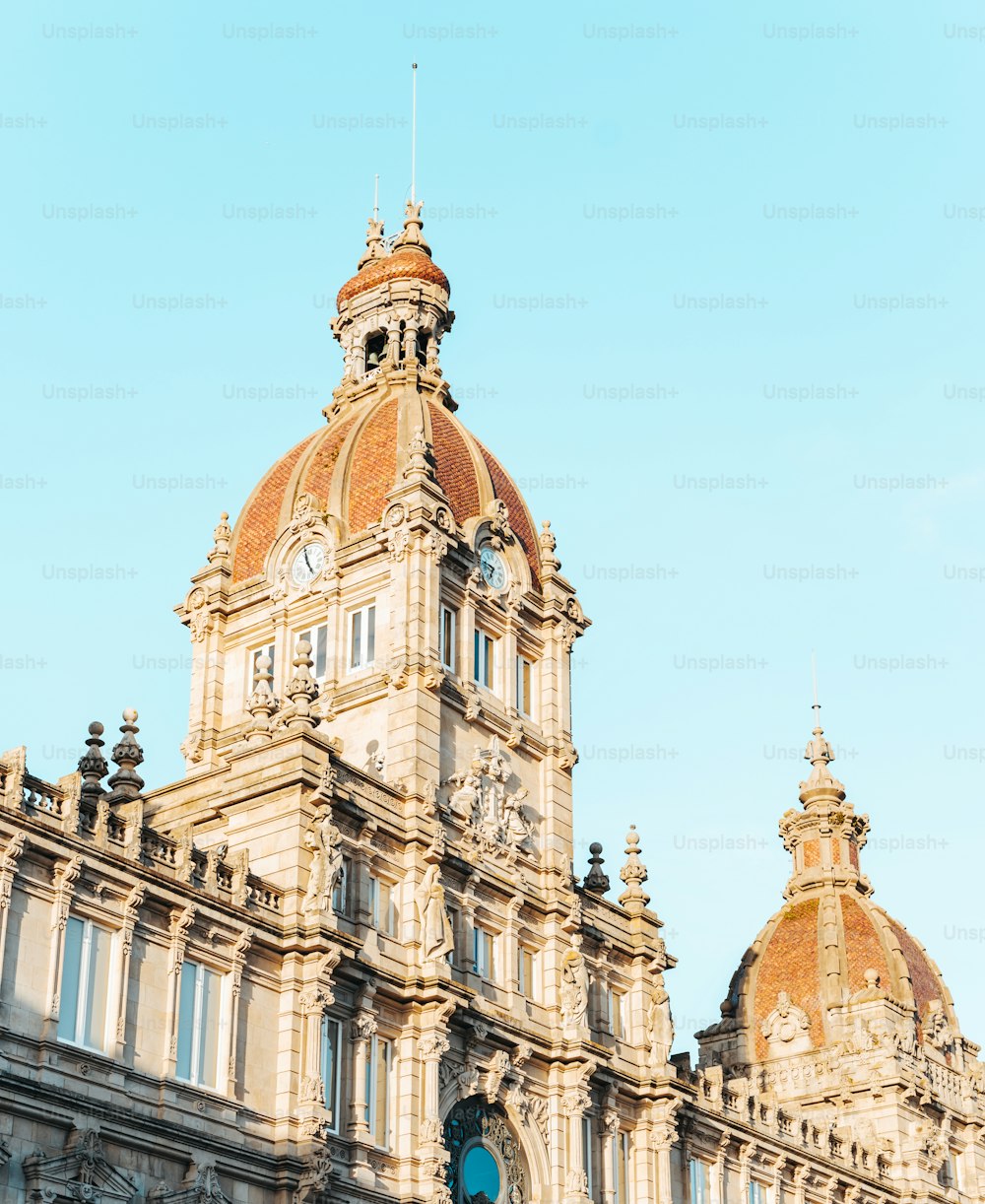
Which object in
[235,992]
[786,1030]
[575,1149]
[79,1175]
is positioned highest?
[786,1030]

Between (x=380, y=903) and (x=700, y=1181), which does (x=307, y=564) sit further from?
(x=700, y=1181)

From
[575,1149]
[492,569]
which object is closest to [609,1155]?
[575,1149]

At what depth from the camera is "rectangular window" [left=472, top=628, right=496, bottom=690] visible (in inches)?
2633

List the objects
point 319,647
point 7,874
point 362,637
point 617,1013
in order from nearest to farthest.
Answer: point 7,874, point 362,637, point 617,1013, point 319,647

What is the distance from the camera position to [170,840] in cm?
5147

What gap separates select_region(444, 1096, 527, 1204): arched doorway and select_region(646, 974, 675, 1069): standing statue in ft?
25.1

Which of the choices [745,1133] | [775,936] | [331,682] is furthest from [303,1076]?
[775,936]

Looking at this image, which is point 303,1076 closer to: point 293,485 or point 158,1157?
point 158,1157

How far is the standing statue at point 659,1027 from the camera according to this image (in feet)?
215

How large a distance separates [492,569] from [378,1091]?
20.0 meters

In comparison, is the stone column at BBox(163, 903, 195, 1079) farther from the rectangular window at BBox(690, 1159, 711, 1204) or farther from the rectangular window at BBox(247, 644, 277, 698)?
the rectangular window at BBox(690, 1159, 711, 1204)

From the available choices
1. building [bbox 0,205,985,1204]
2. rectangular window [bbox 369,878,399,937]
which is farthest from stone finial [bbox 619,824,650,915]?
rectangular window [bbox 369,878,399,937]

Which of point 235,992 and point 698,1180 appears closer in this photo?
point 235,992

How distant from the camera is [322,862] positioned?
2162 inches
